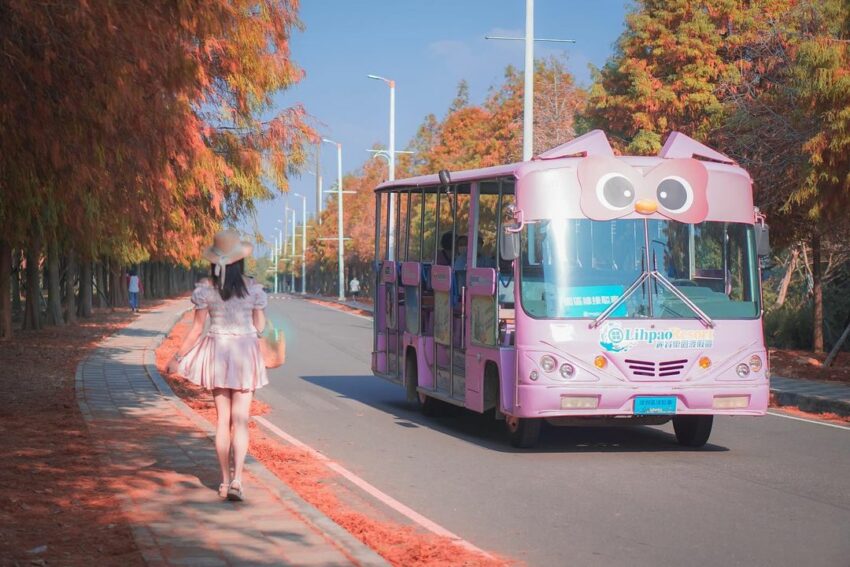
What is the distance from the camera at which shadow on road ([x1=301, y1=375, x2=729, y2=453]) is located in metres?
14.0

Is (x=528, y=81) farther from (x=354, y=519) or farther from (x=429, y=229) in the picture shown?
(x=354, y=519)

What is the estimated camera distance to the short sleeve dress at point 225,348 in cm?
949

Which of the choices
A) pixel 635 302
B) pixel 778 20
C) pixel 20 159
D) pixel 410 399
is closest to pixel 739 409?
pixel 635 302

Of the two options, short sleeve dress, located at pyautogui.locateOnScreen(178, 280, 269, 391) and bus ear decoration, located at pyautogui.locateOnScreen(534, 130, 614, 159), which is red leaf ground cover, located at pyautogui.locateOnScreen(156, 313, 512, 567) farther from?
bus ear decoration, located at pyautogui.locateOnScreen(534, 130, 614, 159)

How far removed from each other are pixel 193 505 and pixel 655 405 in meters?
5.49

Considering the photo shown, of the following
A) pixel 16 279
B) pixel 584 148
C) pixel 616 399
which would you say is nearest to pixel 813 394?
pixel 616 399

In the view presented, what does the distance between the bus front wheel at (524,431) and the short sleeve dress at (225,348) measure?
14.9ft

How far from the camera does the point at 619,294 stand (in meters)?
13.2

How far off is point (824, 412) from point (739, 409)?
19.3ft

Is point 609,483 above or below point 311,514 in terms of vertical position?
below

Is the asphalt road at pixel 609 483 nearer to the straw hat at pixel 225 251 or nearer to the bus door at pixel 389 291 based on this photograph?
the bus door at pixel 389 291

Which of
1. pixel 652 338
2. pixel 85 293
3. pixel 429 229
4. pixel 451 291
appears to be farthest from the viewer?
pixel 85 293

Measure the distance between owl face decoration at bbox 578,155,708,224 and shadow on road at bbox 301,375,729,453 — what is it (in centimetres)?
256

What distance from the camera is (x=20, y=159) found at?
35.9 feet
